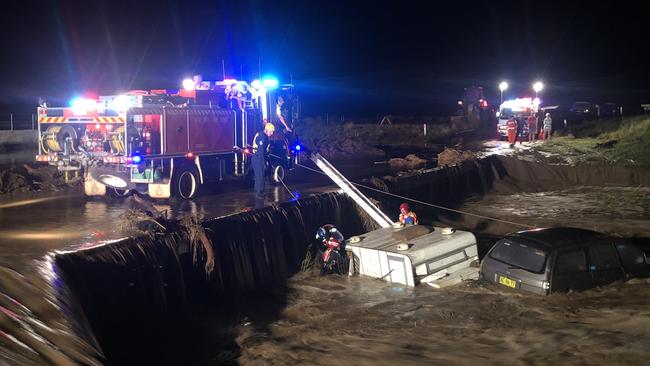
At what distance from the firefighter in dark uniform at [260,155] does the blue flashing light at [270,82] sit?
195 centimetres

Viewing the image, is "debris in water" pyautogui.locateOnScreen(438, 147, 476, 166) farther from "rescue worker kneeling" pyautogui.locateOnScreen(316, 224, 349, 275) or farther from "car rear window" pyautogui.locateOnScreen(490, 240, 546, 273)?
"car rear window" pyautogui.locateOnScreen(490, 240, 546, 273)

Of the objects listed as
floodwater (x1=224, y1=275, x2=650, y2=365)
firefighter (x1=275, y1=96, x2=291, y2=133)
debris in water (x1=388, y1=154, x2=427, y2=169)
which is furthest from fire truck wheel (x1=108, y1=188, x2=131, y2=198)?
debris in water (x1=388, y1=154, x2=427, y2=169)

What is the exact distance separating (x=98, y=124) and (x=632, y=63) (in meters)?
82.3

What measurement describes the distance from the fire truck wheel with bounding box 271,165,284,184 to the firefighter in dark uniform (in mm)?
1800

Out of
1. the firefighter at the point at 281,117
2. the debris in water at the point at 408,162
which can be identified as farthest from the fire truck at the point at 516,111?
the firefighter at the point at 281,117

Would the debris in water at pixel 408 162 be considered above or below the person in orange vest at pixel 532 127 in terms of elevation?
below

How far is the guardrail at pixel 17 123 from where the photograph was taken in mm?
23453

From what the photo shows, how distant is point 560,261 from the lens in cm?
1067

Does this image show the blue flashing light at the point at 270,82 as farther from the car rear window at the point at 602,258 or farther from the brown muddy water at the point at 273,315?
the car rear window at the point at 602,258

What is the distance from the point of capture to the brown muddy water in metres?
7.54

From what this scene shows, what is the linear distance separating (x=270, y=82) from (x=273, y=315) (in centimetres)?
724

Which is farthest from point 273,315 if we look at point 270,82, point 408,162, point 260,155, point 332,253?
point 408,162

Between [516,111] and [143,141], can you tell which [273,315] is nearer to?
[143,141]

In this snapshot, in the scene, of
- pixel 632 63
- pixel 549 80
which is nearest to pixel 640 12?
pixel 632 63
